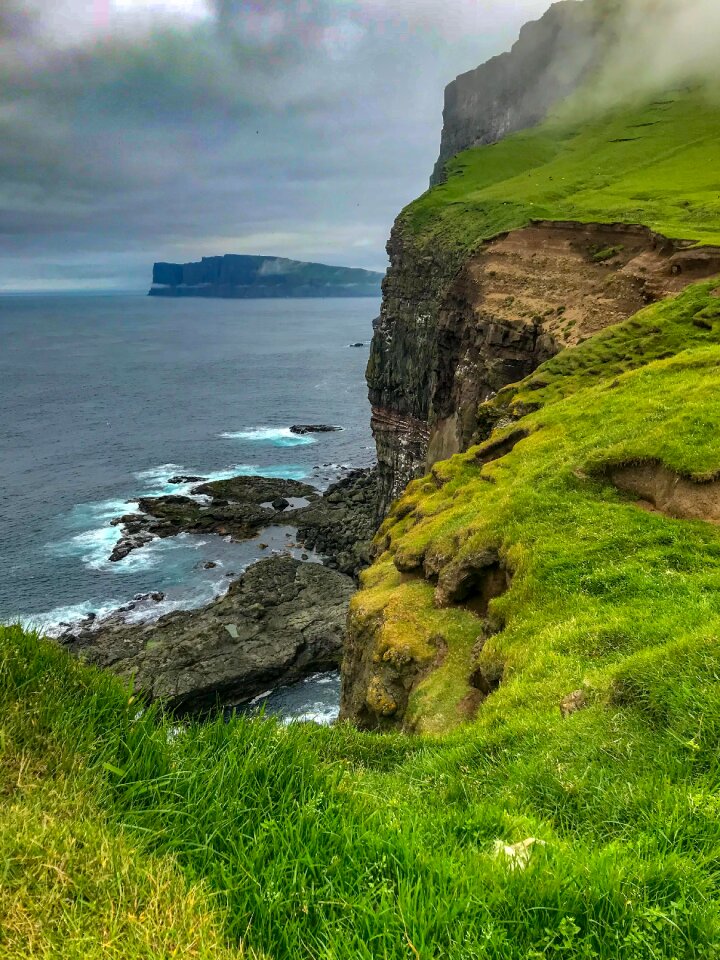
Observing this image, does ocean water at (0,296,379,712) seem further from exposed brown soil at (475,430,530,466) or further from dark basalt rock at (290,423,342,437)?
exposed brown soil at (475,430,530,466)

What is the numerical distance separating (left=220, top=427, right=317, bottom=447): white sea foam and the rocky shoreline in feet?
103

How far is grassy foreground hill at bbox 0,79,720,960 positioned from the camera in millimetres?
4426

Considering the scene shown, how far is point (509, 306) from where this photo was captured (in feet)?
150

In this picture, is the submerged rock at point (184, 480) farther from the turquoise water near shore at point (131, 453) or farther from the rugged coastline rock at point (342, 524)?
the rugged coastline rock at point (342, 524)

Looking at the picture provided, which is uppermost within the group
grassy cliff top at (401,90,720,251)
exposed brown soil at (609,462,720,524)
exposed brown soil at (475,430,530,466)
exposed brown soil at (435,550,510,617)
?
grassy cliff top at (401,90,720,251)

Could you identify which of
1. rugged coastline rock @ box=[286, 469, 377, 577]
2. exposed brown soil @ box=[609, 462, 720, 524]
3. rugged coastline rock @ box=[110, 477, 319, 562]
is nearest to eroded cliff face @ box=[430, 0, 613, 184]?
rugged coastline rock @ box=[286, 469, 377, 577]

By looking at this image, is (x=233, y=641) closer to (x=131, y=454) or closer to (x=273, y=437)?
(x=131, y=454)

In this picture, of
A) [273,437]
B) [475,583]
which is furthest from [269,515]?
[475,583]

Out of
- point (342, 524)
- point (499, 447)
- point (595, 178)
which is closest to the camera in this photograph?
point (499, 447)

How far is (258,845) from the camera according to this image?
520cm

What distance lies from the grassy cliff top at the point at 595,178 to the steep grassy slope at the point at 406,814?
35.0 m

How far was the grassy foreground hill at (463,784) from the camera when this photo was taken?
14.5ft

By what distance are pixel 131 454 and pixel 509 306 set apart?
246ft

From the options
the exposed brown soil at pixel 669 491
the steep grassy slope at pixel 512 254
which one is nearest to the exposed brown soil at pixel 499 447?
the exposed brown soil at pixel 669 491
